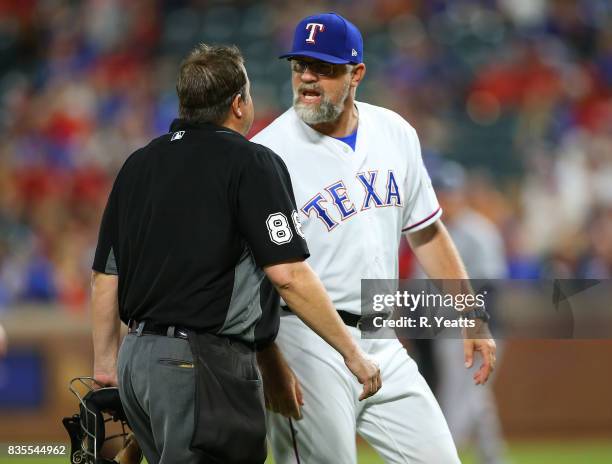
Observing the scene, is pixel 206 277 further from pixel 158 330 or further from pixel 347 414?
pixel 347 414

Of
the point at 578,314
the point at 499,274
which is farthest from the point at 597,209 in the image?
the point at 578,314

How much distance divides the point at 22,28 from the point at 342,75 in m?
10.7

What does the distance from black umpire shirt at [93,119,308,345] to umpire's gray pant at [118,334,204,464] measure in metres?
0.10

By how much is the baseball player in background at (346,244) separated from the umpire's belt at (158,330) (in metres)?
0.58

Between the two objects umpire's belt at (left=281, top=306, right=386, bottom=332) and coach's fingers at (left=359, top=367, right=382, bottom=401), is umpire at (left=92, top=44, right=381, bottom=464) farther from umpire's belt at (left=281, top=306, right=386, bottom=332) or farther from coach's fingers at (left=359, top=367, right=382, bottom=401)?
umpire's belt at (left=281, top=306, right=386, bottom=332)

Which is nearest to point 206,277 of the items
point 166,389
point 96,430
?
point 166,389

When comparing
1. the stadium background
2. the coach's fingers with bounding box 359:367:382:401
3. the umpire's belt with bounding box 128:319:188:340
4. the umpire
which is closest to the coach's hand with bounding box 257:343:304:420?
the umpire

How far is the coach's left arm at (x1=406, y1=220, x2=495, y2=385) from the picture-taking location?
4574 millimetres

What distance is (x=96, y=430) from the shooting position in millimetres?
3887

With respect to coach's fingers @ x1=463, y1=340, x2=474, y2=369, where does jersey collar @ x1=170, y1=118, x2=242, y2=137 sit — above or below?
above

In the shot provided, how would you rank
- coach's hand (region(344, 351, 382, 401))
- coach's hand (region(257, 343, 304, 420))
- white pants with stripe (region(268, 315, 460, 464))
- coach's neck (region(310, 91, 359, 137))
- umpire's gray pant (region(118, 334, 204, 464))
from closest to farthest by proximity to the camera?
umpire's gray pant (region(118, 334, 204, 464)) → coach's hand (region(344, 351, 382, 401)) → coach's hand (region(257, 343, 304, 420)) → white pants with stripe (region(268, 315, 460, 464)) → coach's neck (region(310, 91, 359, 137))

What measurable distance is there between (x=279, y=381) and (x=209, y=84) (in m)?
1.19

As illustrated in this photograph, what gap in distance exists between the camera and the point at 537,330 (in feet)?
25.9

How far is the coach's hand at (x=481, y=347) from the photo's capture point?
455 cm
